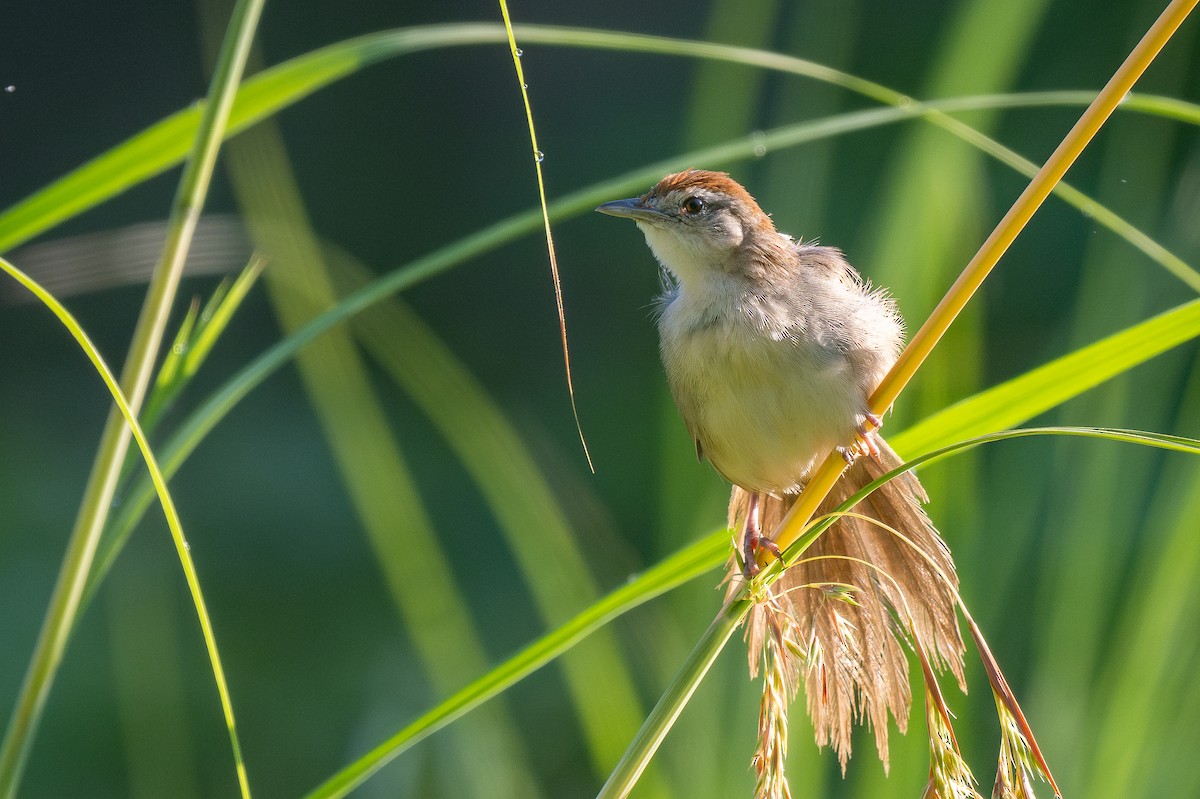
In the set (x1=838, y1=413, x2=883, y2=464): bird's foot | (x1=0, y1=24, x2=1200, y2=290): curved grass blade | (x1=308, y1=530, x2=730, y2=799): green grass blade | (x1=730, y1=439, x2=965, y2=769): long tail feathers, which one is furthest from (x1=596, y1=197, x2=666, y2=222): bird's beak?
(x1=308, y1=530, x2=730, y2=799): green grass blade

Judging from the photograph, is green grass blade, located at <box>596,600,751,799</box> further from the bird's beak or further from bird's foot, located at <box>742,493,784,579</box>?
the bird's beak

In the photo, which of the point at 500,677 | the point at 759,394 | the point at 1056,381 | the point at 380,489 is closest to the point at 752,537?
the point at 759,394

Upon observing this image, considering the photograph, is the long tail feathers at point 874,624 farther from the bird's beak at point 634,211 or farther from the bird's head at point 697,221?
the bird's beak at point 634,211

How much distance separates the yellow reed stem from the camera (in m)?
0.84

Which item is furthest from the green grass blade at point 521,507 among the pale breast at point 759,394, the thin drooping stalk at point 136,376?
the thin drooping stalk at point 136,376

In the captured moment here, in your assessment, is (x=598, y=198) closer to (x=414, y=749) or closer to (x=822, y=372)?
(x=822, y=372)

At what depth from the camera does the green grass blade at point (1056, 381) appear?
97 centimetres

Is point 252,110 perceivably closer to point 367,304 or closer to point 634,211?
point 367,304

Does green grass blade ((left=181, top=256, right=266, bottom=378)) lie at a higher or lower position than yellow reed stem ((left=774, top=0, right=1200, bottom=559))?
higher

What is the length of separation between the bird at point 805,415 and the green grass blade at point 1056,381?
0.14 m

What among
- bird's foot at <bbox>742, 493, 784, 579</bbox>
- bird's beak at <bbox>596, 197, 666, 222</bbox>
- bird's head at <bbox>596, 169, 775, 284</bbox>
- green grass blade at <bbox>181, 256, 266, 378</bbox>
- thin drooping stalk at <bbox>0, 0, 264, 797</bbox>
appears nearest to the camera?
thin drooping stalk at <bbox>0, 0, 264, 797</bbox>

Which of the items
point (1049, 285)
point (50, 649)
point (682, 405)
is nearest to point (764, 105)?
point (1049, 285)

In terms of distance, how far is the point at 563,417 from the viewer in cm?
372

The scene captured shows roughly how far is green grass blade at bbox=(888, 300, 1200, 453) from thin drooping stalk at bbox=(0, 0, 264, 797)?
2.19 ft
